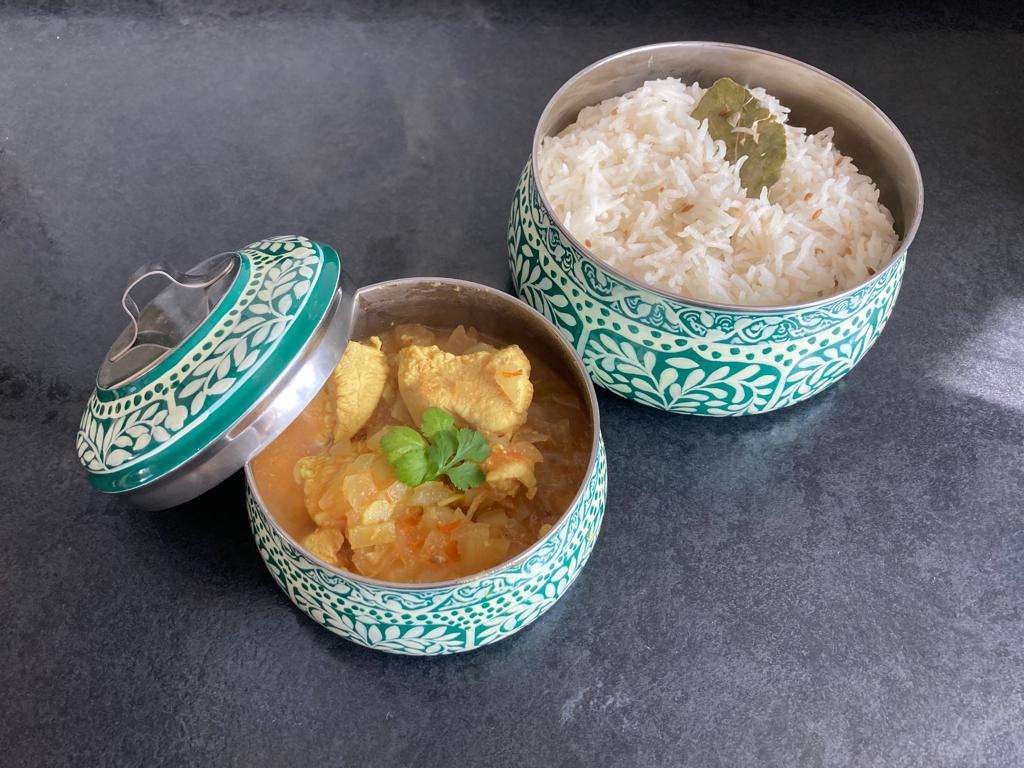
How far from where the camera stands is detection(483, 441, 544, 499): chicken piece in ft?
3.79

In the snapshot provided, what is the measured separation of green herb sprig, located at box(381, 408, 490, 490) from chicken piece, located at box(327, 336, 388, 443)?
0.09m

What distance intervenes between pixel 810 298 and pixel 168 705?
0.94m

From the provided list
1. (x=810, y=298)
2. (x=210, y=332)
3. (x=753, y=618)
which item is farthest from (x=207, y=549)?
(x=810, y=298)

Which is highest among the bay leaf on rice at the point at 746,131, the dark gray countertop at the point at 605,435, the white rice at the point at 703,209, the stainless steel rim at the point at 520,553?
the bay leaf on rice at the point at 746,131

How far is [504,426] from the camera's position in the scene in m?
1.20

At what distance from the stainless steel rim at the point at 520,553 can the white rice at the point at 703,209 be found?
17cm

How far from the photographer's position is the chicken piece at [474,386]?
120 centimetres

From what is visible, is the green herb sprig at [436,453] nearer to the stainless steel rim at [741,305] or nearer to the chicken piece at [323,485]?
the chicken piece at [323,485]

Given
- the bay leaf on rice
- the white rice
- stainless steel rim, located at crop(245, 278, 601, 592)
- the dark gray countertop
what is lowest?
the dark gray countertop

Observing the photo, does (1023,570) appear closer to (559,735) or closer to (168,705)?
(559,735)

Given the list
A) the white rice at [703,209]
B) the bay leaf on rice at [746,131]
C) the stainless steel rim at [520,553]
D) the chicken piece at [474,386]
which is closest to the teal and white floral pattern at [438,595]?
the stainless steel rim at [520,553]

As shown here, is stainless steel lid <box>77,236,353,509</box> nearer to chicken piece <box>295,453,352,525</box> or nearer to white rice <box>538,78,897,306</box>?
chicken piece <box>295,453,352,525</box>

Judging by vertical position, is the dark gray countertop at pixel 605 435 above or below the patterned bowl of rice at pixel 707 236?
below

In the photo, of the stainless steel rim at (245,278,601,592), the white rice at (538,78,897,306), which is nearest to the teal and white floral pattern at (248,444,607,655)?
the stainless steel rim at (245,278,601,592)
